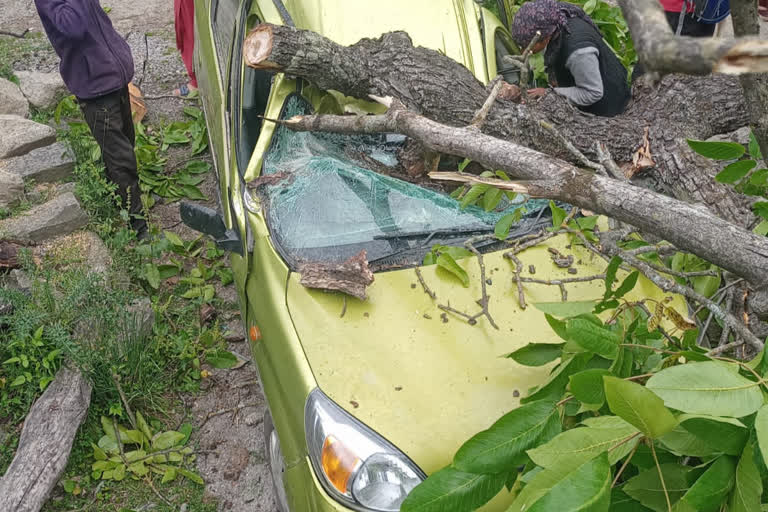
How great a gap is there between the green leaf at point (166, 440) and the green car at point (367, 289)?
0.61 meters

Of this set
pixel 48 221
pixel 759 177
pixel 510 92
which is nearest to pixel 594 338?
pixel 759 177

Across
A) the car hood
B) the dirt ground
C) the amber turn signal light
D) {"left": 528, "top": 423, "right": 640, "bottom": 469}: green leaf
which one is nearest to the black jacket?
the car hood

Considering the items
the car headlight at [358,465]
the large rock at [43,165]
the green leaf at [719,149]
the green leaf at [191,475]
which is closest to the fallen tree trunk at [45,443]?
the green leaf at [191,475]

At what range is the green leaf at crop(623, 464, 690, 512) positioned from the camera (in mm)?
1451

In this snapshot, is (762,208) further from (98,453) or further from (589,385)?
(98,453)

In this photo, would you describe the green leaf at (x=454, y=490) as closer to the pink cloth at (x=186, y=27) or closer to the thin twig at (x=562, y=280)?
the thin twig at (x=562, y=280)

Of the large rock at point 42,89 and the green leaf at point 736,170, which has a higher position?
the green leaf at point 736,170

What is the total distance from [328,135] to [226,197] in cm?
61

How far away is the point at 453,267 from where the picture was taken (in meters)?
2.53

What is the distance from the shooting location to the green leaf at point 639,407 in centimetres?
121

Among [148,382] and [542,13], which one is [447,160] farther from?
[148,382]

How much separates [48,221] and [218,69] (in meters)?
1.43

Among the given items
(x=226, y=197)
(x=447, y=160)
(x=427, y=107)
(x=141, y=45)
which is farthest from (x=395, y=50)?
(x=141, y=45)

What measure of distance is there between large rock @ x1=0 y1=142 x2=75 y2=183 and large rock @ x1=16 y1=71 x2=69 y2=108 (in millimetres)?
1217
